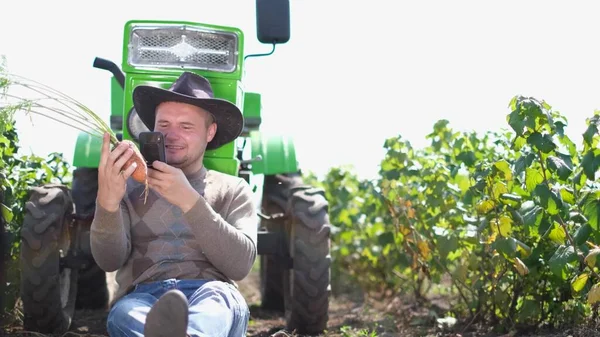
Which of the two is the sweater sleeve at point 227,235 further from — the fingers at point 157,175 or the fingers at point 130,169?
the fingers at point 130,169

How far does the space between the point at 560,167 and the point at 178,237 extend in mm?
1809

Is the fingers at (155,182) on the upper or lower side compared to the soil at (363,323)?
upper

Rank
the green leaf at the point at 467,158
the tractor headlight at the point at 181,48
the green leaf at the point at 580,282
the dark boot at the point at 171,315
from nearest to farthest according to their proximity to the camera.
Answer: the dark boot at the point at 171,315 → the green leaf at the point at 580,282 → the tractor headlight at the point at 181,48 → the green leaf at the point at 467,158

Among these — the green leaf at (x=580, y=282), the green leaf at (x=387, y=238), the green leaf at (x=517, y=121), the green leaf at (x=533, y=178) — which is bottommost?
the green leaf at (x=387, y=238)

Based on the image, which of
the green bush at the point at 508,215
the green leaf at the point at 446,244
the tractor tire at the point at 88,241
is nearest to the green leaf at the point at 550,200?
the green bush at the point at 508,215

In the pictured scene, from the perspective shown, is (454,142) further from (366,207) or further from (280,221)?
(366,207)

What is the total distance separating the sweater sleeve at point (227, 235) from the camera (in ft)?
11.0

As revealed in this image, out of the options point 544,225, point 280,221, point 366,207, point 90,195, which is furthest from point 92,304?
point 544,225

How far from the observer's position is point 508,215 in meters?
4.48

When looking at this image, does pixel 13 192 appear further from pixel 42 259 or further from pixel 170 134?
pixel 170 134

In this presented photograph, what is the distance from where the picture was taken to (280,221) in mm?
5027

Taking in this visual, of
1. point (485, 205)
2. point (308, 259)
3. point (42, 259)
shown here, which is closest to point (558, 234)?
point (485, 205)

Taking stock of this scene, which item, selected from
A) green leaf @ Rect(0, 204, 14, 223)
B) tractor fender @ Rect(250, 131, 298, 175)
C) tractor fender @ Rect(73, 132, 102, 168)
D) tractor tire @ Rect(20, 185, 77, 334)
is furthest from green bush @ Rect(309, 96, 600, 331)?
green leaf @ Rect(0, 204, 14, 223)

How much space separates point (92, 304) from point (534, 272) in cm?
311
